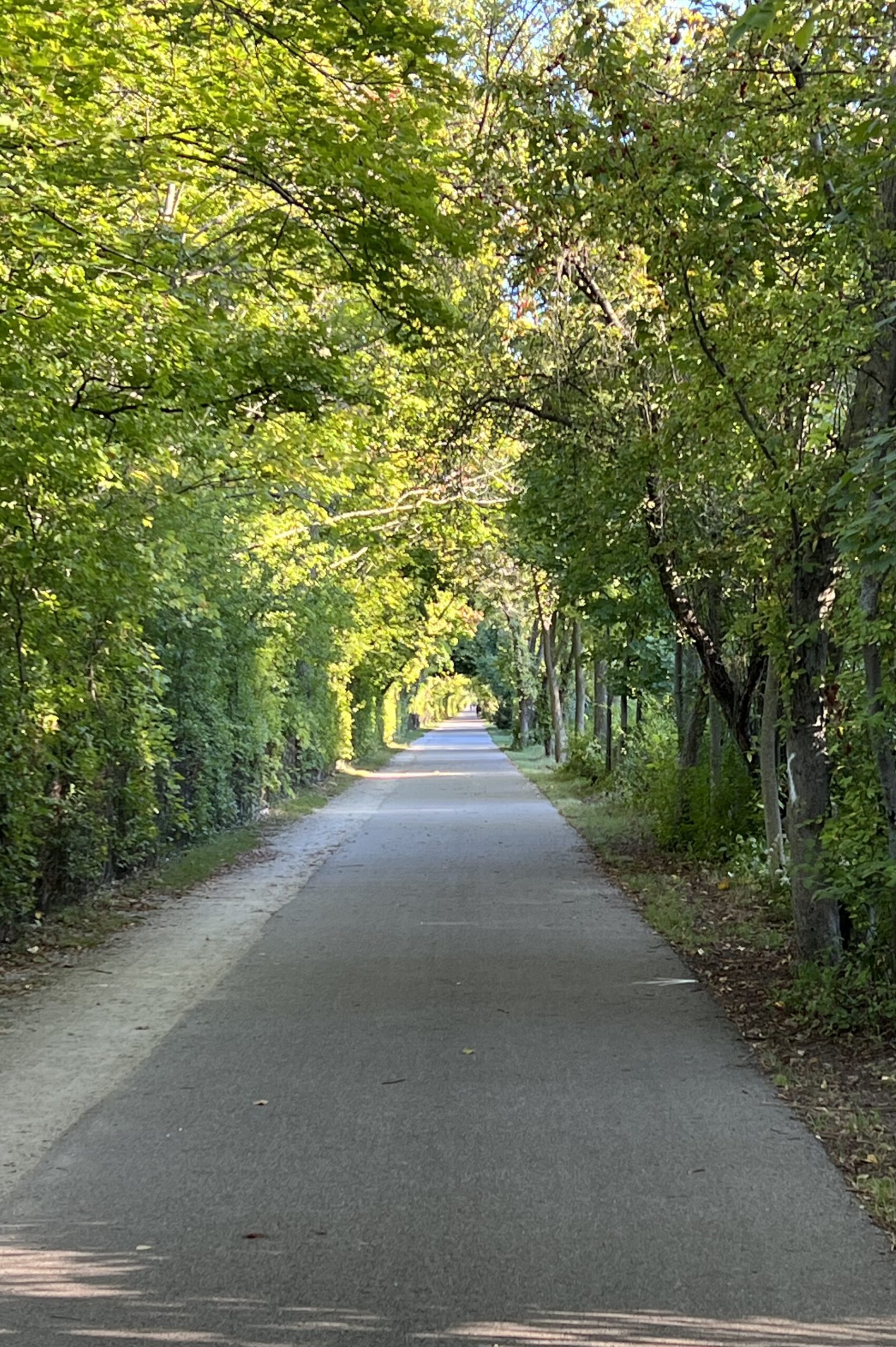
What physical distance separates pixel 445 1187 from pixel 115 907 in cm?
740

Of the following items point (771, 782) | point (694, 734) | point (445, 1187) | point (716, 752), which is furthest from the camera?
point (694, 734)

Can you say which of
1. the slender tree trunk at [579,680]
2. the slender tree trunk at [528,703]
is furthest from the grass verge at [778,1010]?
the slender tree trunk at [528,703]

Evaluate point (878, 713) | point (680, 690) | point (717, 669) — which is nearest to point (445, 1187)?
point (878, 713)

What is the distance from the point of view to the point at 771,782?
1111 cm

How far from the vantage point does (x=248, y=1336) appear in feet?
11.5

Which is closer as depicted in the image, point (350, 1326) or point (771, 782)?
point (350, 1326)

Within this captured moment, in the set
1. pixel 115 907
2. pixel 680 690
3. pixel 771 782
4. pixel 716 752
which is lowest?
pixel 115 907

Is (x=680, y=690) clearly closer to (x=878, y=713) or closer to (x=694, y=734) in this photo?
(x=694, y=734)

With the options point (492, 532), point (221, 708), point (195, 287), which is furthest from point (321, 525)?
point (195, 287)

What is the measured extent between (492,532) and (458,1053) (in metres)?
20.2

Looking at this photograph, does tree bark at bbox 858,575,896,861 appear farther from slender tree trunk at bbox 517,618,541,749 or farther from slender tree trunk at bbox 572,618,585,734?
slender tree trunk at bbox 517,618,541,749

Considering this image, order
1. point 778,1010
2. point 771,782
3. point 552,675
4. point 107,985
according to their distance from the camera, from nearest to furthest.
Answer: point 778,1010
point 107,985
point 771,782
point 552,675

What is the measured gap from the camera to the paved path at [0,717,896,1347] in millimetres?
3601

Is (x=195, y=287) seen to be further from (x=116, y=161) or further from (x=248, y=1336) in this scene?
(x=248, y=1336)
